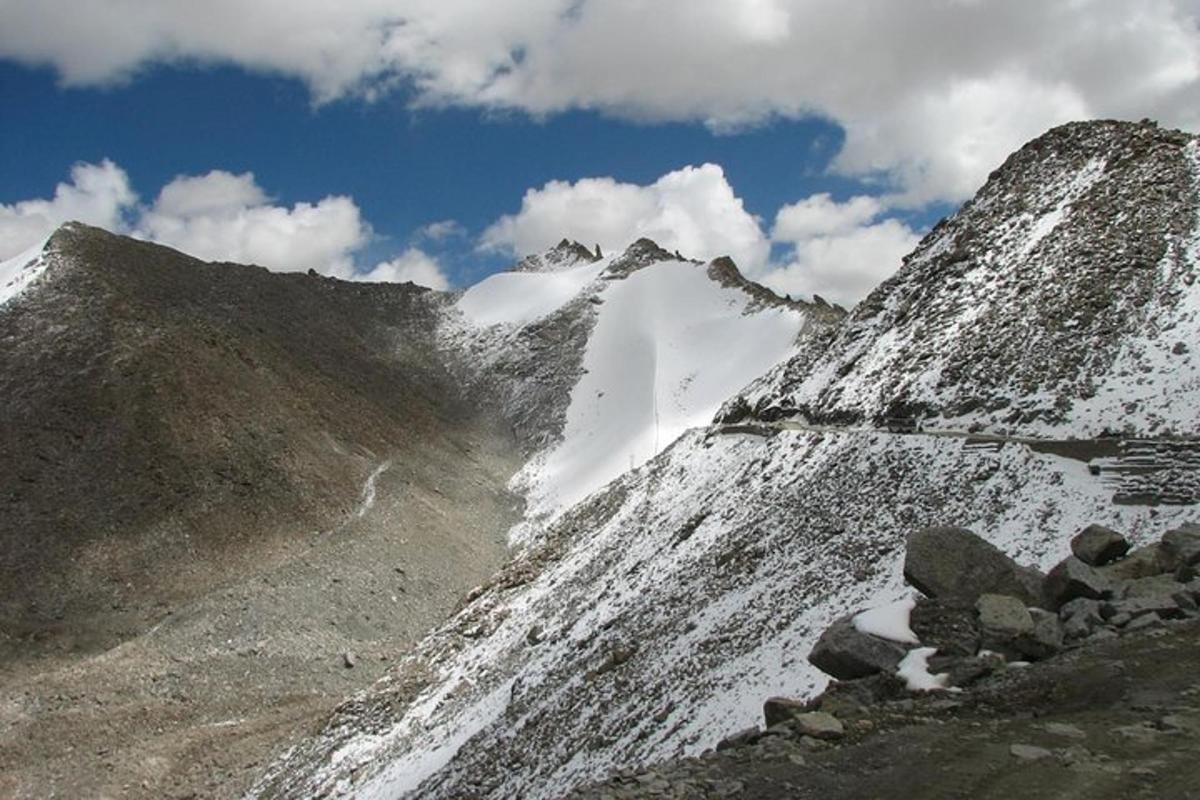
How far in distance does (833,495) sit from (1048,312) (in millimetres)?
8984

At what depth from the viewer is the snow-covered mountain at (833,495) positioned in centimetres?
1834

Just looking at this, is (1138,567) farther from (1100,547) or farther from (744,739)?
(744,739)

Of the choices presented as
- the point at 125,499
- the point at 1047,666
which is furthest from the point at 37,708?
the point at 1047,666

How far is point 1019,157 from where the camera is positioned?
3862 cm

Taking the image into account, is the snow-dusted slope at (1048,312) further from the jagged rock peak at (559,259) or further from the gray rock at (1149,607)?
the jagged rock peak at (559,259)

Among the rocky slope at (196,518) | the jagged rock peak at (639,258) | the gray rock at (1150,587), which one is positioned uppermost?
the jagged rock peak at (639,258)

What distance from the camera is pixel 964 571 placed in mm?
13633

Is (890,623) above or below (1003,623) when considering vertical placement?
above

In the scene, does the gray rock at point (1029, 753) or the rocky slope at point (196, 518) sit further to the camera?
the rocky slope at point (196, 518)

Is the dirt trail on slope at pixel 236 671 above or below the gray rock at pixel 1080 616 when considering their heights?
above

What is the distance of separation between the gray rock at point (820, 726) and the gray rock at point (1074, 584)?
14.4ft

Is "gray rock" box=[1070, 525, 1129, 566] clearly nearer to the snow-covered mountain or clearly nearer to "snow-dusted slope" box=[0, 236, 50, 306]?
the snow-covered mountain

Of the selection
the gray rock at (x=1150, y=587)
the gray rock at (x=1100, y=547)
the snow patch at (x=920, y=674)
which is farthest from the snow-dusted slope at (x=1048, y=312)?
the snow patch at (x=920, y=674)

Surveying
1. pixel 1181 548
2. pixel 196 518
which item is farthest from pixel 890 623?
pixel 196 518
